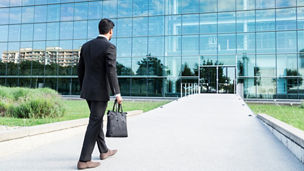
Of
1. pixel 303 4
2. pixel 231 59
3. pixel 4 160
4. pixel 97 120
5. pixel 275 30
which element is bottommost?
pixel 4 160

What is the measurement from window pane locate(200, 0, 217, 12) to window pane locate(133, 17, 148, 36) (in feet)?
19.0

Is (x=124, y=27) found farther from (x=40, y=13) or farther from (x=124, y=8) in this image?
(x=40, y=13)

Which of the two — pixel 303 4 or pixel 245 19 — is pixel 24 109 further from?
pixel 303 4

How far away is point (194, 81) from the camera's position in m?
23.5

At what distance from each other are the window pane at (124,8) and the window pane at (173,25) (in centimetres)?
426

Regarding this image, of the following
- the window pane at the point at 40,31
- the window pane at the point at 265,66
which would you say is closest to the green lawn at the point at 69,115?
the window pane at the point at 265,66

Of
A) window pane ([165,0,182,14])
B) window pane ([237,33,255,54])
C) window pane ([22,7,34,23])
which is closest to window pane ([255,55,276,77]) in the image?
window pane ([237,33,255,54])

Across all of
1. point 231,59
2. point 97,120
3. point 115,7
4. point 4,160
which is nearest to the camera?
point 97,120

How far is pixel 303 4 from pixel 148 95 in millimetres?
16181

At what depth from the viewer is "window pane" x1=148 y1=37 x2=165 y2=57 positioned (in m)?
24.5

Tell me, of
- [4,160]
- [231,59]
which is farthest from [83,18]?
[4,160]

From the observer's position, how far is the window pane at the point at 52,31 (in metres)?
27.7

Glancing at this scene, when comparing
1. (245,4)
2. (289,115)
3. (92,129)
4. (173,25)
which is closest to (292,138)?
(92,129)

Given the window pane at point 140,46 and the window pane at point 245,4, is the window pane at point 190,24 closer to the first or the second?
the window pane at point 245,4
